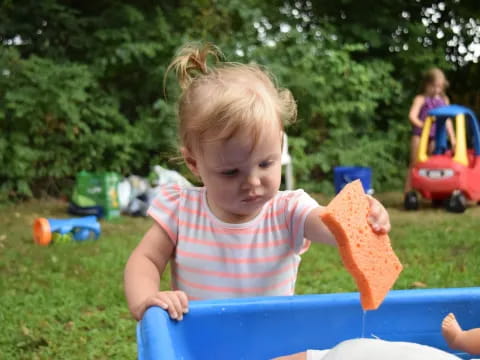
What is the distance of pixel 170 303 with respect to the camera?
114 cm

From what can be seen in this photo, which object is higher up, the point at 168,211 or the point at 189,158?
the point at 189,158

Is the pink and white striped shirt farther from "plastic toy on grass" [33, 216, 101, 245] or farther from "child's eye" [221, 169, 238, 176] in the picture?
"plastic toy on grass" [33, 216, 101, 245]

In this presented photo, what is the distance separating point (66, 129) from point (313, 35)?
259cm

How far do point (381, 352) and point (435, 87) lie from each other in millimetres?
4862

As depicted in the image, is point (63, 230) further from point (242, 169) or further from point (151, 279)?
point (242, 169)

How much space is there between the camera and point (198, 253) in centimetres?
139

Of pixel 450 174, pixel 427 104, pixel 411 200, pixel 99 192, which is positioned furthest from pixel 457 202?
pixel 99 192

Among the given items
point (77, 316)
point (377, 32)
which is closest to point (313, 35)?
point (377, 32)

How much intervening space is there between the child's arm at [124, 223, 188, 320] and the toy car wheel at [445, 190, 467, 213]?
3523 mm

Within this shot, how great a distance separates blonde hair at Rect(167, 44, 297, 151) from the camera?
1.19 meters

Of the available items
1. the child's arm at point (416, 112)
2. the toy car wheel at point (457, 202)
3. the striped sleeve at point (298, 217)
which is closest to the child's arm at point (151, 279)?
the striped sleeve at point (298, 217)

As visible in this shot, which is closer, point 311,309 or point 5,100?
point 311,309

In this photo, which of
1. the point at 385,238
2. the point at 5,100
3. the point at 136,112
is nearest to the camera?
the point at 385,238

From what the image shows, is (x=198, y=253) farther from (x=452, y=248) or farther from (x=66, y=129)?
(x=66, y=129)
